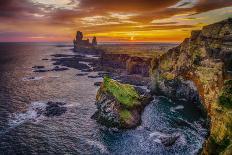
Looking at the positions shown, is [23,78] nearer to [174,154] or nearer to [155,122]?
[155,122]

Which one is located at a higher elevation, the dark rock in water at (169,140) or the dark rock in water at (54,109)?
the dark rock in water at (54,109)

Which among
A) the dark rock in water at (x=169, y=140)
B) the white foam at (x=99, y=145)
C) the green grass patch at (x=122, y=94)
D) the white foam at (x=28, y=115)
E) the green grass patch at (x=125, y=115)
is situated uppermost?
the green grass patch at (x=122, y=94)

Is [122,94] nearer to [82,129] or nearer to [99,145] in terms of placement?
[82,129]

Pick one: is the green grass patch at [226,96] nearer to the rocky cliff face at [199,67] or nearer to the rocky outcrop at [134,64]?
the rocky cliff face at [199,67]

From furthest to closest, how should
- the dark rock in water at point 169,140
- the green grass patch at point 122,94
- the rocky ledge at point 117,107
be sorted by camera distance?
the green grass patch at point 122,94 < the rocky ledge at point 117,107 < the dark rock in water at point 169,140

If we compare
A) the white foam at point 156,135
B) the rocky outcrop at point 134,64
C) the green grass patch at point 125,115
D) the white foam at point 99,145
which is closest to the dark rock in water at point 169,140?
the white foam at point 156,135

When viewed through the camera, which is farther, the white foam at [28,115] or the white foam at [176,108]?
the white foam at [176,108]

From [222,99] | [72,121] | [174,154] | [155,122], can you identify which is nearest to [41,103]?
[72,121]

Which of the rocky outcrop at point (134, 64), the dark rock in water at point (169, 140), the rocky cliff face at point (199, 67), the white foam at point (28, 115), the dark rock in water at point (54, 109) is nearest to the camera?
the dark rock in water at point (169, 140)
